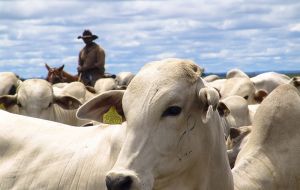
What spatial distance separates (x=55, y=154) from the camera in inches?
232

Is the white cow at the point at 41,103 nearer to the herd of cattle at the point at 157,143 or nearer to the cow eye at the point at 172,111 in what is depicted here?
the herd of cattle at the point at 157,143

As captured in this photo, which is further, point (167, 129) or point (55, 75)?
point (55, 75)

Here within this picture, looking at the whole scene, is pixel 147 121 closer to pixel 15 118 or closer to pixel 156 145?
pixel 156 145

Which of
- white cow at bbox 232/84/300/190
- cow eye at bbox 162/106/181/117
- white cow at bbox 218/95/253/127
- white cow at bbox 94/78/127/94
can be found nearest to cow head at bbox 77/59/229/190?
cow eye at bbox 162/106/181/117

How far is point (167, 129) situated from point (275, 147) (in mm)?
1880

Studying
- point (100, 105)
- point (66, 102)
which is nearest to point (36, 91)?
point (66, 102)

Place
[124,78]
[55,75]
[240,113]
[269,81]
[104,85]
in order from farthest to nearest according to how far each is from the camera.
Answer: [124,78] → [55,75] → [269,81] → [104,85] → [240,113]

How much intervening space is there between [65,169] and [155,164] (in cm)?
107

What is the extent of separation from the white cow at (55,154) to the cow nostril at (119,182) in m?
0.70

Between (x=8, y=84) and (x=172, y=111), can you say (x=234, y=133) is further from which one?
(x=8, y=84)

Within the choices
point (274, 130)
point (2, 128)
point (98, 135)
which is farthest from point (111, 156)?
point (274, 130)

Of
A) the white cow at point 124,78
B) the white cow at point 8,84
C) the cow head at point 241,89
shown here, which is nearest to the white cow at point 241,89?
the cow head at point 241,89

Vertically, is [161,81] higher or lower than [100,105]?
higher

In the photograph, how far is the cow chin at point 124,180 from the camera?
15.3 ft
